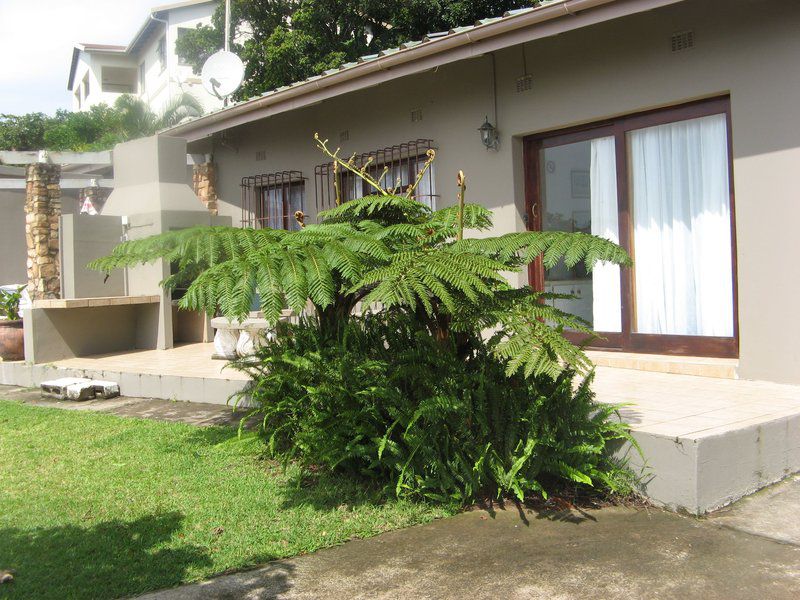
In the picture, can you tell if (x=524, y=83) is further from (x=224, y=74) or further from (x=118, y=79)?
(x=118, y=79)

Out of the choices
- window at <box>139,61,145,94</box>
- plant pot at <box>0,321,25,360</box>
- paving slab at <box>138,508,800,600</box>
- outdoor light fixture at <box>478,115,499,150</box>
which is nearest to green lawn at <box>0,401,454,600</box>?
paving slab at <box>138,508,800,600</box>

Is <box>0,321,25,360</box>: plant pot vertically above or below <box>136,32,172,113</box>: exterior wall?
below

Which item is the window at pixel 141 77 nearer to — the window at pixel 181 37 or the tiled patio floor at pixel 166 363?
the window at pixel 181 37

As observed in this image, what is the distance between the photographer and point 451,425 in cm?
406

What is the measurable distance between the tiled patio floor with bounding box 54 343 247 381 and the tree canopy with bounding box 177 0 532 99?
1196 cm

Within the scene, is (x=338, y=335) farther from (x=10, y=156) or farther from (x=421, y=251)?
(x=10, y=156)

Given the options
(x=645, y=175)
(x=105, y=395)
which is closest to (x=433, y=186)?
(x=645, y=175)

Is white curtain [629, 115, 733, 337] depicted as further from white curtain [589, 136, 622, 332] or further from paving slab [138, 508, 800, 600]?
paving slab [138, 508, 800, 600]

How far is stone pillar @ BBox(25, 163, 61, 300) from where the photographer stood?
14.4m

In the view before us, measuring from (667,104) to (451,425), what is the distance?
161 inches

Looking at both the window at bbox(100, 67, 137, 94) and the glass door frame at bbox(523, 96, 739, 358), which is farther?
the window at bbox(100, 67, 137, 94)

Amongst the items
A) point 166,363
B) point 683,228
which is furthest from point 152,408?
point 683,228

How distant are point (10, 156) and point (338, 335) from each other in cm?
1337

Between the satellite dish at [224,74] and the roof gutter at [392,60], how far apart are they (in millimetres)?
1777
